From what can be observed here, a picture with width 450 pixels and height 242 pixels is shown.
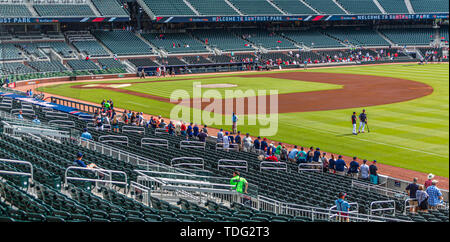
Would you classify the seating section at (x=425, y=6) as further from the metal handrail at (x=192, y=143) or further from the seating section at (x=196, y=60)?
the metal handrail at (x=192, y=143)

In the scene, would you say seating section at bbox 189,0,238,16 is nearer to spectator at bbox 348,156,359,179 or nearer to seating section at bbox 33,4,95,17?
seating section at bbox 33,4,95,17

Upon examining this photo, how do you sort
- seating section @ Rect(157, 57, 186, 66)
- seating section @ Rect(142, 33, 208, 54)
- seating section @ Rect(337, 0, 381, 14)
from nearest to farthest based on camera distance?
seating section @ Rect(157, 57, 186, 66) < seating section @ Rect(142, 33, 208, 54) < seating section @ Rect(337, 0, 381, 14)

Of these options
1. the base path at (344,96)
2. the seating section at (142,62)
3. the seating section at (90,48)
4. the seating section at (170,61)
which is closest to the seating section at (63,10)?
the seating section at (90,48)

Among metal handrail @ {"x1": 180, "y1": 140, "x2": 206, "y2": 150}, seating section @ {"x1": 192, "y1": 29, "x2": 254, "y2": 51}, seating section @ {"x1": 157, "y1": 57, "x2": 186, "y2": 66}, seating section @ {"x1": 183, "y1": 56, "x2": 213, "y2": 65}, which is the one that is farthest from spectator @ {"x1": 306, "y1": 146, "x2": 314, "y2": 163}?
seating section @ {"x1": 192, "y1": 29, "x2": 254, "y2": 51}

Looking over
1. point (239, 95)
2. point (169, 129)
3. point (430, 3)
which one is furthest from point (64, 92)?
point (430, 3)

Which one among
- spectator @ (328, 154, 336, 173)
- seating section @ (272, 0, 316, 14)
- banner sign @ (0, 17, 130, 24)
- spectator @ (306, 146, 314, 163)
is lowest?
spectator @ (328, 154, 336, 173)

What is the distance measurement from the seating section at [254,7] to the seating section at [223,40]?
483cm

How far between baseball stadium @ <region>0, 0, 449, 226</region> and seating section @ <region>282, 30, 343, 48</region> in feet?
1.34

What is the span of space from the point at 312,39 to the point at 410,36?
751 inches

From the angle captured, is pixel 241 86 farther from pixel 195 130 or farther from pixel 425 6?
pixel 425 6

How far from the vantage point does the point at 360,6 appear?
91.6 metres

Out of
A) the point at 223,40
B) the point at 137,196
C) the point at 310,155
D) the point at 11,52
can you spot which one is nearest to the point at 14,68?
the point at 11,52

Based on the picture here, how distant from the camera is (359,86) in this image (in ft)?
167

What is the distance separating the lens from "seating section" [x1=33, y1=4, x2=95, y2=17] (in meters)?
69.1
